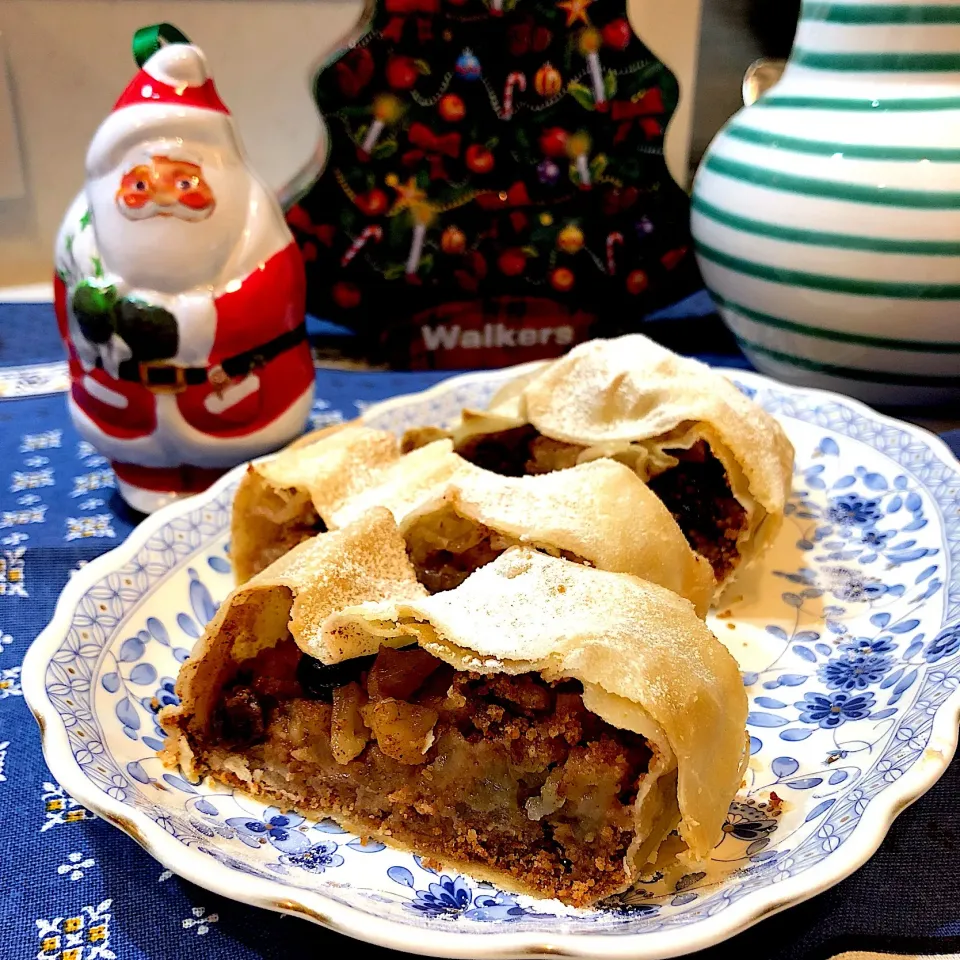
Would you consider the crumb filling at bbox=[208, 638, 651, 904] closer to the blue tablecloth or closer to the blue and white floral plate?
the blue and white floral plate

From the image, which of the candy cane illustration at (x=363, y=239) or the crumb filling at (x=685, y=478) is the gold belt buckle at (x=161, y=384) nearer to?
the crumb filling at (x=685, y=478)

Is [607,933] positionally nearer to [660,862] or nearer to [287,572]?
[660,862]

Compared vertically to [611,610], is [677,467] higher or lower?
lower

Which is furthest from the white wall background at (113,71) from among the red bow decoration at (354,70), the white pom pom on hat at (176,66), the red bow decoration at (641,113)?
the white pom pom on hat at (176,66)

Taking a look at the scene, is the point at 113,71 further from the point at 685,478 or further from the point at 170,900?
the point at 170,900

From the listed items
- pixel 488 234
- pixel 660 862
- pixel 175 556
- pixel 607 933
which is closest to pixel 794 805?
pixel 660 862

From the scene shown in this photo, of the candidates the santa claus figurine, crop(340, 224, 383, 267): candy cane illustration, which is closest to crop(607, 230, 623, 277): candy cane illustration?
crop(340, 224, 383, 267): candy cane illustration
